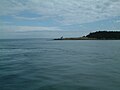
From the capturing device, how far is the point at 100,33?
185875 mm

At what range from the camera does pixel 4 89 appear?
475 inches

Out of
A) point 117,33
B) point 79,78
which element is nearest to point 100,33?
point 117,33

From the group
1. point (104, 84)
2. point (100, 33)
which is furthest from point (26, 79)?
point (100, 33)

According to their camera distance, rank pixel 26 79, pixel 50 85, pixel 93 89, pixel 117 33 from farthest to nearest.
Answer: pixel 117 33 < pixel 26 79 < pixel 50 85 < pixel 93 89

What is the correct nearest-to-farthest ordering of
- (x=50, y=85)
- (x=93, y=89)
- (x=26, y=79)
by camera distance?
1. (x=93, y=89)
2. (x=50, y=85)
3. (x=26, y=79)

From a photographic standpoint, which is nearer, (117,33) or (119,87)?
(119,87)

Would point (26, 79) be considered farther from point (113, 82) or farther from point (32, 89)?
point (113, 82)

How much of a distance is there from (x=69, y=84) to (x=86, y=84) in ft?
4.32

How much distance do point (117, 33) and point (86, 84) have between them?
179m

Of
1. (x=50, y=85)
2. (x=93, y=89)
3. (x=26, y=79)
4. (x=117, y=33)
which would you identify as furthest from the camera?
(x=117, y=33)

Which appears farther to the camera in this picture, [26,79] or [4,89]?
[26,79]

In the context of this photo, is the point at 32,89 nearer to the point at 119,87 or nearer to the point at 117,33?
the point at 119,87

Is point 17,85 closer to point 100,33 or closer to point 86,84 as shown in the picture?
point 86,84

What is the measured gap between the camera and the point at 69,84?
1321cm
